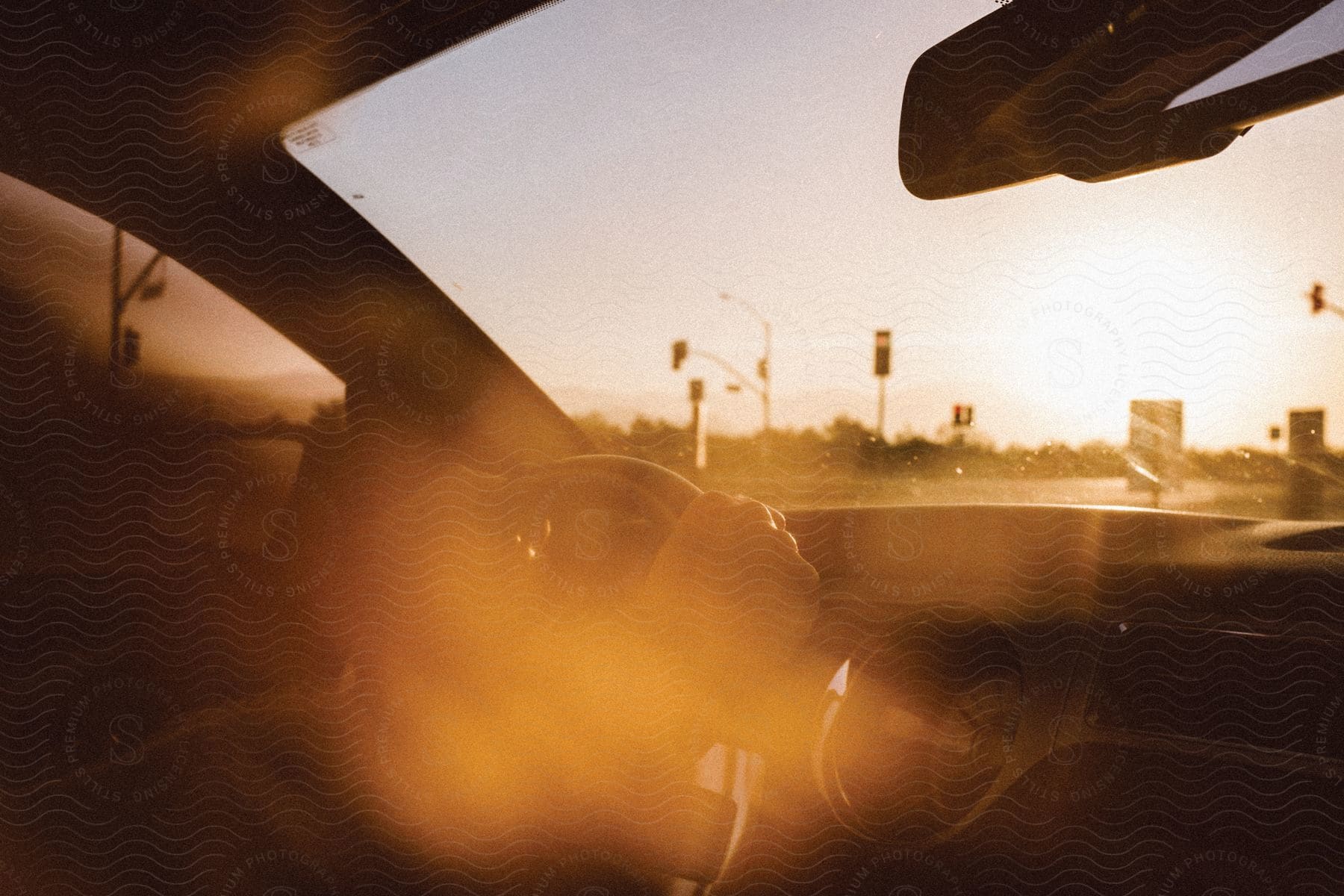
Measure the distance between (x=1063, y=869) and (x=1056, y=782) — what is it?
14 centimetres

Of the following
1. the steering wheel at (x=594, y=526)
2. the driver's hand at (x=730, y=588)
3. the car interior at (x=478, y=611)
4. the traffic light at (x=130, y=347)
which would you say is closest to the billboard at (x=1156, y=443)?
the car interior at (x=478, y=611)

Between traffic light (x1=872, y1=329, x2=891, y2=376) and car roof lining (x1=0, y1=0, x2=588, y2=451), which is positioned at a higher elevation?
car roof lining (x1=0, y1=0, x2=588, y2=451)

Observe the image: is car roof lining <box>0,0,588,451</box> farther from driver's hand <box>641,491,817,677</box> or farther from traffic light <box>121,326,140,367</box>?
driver's hand <box>641,491,817,677</box>

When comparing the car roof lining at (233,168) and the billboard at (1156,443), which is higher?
the car roof lining at (233,168)

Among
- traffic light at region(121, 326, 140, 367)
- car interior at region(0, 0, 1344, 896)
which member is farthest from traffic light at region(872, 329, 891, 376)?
traffic light at region(121, 326, 140, 367)

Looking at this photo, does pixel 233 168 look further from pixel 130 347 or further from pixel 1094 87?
pixel 1094 87

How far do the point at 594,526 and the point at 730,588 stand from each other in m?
0.24

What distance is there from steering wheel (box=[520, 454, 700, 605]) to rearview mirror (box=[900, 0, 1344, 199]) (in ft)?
2.17

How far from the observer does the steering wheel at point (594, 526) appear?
5.04 ft

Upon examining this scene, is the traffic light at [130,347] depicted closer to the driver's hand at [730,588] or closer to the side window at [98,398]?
the side window at [98,398]

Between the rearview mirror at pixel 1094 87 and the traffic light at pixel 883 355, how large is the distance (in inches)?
10.5

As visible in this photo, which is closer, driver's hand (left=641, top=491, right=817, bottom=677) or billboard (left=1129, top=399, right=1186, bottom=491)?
driver's hand (left=641, top=491, right=817, bottom=677)

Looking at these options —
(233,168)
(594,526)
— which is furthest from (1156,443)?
(233,168)

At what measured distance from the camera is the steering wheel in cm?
154
